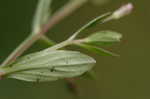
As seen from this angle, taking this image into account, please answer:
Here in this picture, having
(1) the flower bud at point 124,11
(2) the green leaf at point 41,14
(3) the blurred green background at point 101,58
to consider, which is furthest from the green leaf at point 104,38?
(3) the blurred green background at point 101,58

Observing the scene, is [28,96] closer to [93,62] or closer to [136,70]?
[136,70]

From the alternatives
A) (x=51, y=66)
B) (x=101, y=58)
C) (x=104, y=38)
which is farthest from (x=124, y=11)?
(x=101, y=58)

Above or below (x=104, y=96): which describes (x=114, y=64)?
above

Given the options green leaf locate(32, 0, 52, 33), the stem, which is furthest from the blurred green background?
green leaf locate(32, 0, 52, 33)

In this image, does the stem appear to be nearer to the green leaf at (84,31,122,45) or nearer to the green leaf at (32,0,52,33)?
the green leaf at (32,0,52,33)

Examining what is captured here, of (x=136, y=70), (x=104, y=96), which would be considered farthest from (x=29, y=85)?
(x=136, y=70)

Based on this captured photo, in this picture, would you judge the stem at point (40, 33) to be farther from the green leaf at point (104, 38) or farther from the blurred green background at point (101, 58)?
the blurred green background at point (101, 58)
